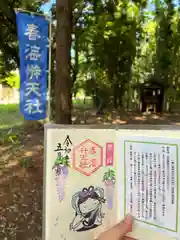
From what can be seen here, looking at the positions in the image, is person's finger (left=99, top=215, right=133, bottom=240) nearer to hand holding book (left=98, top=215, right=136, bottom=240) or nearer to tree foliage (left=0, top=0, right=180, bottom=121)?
hand holding book (left=98, top=215, right=136, bottom=240)

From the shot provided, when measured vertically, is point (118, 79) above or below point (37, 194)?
above

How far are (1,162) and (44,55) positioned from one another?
1930 mm

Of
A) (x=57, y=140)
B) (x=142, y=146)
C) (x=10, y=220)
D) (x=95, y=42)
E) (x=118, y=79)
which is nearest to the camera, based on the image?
(x=142, y=146)

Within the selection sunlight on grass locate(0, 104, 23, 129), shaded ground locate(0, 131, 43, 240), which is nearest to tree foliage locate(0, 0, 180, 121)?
sunlight on grass locate(0, 104, 23, 129)

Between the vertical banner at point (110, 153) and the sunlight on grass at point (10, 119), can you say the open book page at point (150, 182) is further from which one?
the sunlight on grass at point (10, 119)

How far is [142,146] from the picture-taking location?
1521 mm

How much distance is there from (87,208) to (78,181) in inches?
6.4

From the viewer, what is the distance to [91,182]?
1.66 m

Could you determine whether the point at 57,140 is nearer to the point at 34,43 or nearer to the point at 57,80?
the point at 57,80

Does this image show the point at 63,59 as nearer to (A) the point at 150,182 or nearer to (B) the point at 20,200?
(B) the point at 20,200

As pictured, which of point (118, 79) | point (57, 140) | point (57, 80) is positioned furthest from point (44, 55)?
point (118, 79)

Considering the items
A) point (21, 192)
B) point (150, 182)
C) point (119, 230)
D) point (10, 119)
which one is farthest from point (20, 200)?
point (10, 119)

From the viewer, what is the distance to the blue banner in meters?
4.06

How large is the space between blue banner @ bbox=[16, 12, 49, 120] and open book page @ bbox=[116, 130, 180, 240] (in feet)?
8.97
